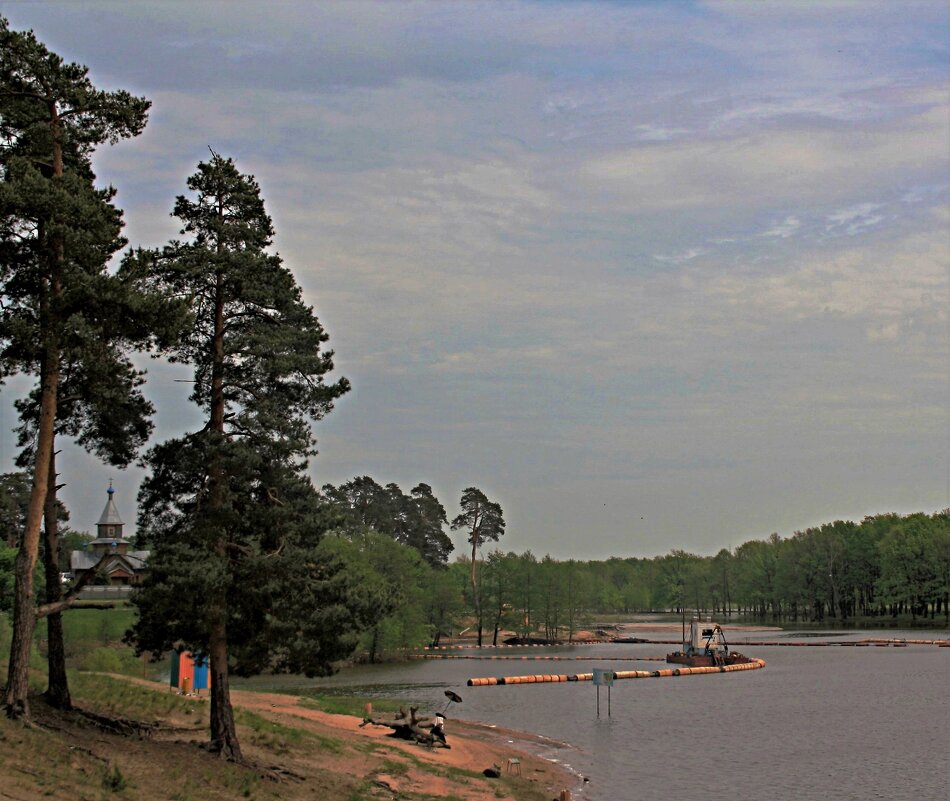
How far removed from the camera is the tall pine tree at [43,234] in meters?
24.7

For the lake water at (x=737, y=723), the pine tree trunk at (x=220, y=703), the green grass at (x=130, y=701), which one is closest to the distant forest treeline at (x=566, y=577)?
the lake water at (x=737, y=723)

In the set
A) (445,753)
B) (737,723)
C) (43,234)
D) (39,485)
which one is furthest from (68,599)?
(737,723)

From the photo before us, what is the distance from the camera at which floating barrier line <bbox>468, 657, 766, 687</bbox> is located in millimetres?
73825

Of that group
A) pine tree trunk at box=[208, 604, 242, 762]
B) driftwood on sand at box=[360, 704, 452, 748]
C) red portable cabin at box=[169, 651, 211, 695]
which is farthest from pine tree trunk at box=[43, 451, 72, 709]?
driftwood on sand at box=[360, 704, 452, 748]

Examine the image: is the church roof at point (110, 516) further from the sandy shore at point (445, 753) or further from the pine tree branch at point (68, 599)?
the pine tree branch at point (68, 599)

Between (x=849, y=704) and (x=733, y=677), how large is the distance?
1869 cm

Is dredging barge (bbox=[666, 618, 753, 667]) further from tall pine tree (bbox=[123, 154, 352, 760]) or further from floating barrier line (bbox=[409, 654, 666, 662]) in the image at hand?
tall pine tree (bbox=[123, 154, 352, 760])

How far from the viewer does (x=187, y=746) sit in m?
28.0

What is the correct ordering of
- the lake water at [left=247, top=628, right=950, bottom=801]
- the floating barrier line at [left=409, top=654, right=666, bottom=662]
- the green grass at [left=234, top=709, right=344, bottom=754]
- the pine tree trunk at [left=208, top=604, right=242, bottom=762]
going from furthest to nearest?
the floating barrier line at [left=409, top=654, right=666, bottom=662] < the lake water at [left=247, top=628, right=950, bottom=801] < the green grass at [left=234, top=709, right=344, bottom=754] < the pine tree trunk at [left=208, top=604, right=242, bottom=762]

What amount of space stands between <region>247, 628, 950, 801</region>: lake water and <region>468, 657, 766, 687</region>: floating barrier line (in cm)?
186

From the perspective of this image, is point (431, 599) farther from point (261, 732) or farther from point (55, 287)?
point (55, 287)

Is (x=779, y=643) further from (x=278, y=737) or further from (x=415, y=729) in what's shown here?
(x=278, y=737)

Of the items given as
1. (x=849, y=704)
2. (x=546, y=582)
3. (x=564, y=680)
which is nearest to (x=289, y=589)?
(x=849, y=704)

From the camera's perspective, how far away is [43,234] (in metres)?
25.9
